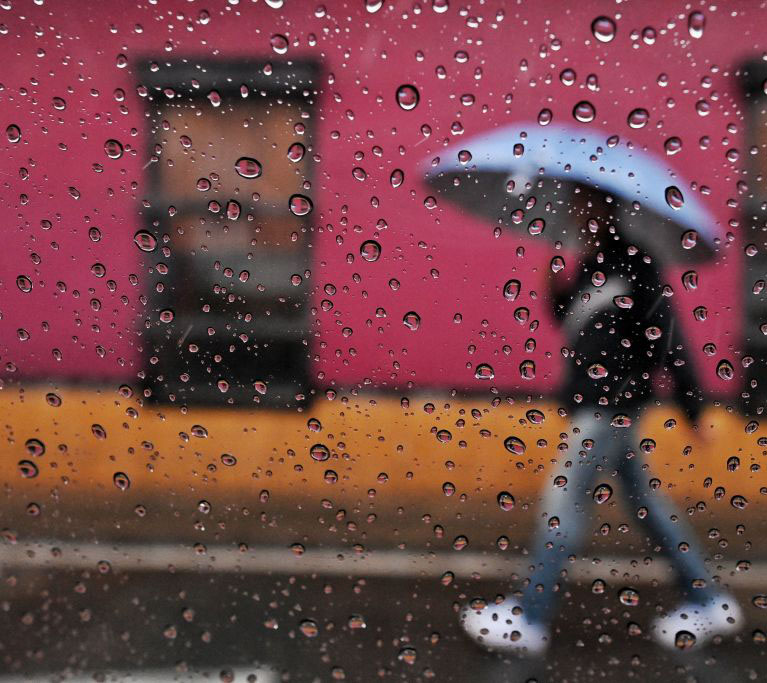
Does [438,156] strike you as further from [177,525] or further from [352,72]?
[177,525]

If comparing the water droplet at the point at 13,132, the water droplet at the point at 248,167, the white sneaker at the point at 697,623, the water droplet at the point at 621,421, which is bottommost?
the white sneaker at the point at 697,623

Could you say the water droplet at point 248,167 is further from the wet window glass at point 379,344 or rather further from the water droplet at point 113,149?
the water droplet at point 113,149

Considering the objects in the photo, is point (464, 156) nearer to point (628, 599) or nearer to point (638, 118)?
point (638, 118)

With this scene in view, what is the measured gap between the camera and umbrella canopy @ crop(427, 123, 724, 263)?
0.87 m

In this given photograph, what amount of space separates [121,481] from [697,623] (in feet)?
2.52

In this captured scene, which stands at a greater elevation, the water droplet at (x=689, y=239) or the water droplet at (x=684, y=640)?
the water droplet at (x=689, y=239)

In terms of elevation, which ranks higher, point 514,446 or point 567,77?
point 567,77

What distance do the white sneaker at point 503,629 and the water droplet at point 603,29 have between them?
718mm

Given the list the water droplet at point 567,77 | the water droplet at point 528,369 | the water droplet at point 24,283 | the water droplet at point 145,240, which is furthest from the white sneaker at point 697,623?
the water droplet at point 24,283

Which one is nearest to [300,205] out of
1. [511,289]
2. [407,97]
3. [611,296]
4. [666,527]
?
[407,97]

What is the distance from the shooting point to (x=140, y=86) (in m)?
0.87

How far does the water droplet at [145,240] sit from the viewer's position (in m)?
0.89

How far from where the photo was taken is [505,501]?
93 centimetres

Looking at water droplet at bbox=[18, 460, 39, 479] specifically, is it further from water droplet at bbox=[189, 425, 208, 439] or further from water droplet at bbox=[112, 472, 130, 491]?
water droplet at bbox=[189, 425, 208, 439]
